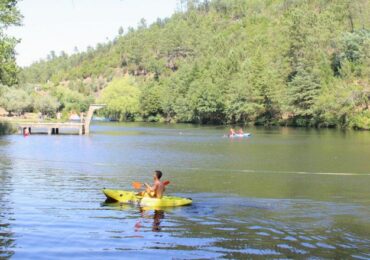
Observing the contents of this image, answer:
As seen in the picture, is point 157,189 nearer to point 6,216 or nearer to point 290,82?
point 6,216

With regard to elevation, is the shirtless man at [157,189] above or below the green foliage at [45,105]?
below

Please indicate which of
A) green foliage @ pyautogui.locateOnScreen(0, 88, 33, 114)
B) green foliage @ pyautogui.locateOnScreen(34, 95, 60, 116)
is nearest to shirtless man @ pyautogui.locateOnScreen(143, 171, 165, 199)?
green foliage @ pyautogui.locateOnScreen(0, 88, 33, 114)

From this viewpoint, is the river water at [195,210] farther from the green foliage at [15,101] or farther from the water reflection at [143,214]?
the green foliage at [15,101]

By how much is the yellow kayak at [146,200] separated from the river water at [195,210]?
0.39 metres

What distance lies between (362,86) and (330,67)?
15.7 metres

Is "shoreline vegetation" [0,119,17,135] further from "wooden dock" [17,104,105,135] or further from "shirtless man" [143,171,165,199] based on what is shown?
"shirtless man" [143,171,165,199]

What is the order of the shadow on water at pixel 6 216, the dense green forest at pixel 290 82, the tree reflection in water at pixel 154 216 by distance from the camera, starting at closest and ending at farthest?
1. the shadow on water at pixel 6 216
2. the tree reflection in water at pixel 154 216
3. the dense green forest at pixel 290 82

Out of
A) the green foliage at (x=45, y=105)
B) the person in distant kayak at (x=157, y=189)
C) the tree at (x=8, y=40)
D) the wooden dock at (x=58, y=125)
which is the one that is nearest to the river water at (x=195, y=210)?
the person in distant kayak at (x=157, y=189)

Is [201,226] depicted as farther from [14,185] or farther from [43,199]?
[14,185]

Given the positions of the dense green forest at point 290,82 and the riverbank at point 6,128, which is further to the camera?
the dense green forest at point 290,82

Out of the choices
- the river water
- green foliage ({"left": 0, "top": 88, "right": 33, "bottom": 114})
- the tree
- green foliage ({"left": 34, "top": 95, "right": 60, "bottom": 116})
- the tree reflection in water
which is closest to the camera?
the river water

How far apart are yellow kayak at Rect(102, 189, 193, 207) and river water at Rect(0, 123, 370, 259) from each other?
1.28 feet

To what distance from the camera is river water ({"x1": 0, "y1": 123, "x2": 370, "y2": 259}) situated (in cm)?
1898

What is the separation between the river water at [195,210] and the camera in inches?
747
